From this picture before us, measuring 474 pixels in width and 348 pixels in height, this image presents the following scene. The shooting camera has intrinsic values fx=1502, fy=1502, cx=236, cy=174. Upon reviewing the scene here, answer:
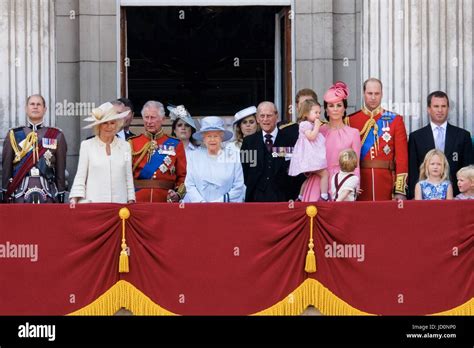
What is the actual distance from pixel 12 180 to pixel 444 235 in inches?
196

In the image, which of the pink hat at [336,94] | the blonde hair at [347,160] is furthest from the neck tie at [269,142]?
the blonde hair at [347,160]

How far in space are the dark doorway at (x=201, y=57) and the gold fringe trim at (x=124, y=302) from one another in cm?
610

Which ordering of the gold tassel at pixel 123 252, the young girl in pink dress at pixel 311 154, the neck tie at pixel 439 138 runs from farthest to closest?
the neck tie at pixel 439 138 < the young girl in pink dress at pixel 311 154 < the gold tassel at pixel 123 252

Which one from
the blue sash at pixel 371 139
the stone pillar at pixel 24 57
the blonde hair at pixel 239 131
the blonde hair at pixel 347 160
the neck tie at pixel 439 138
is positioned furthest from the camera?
the stone pillar at pixel 24 57

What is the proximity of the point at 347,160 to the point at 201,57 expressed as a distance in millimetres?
7008

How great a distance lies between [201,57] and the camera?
22.8 m

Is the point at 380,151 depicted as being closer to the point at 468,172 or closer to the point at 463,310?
the point at 468,172

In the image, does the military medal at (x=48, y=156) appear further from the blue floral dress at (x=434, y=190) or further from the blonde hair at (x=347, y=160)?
the blue floral dress at (x=434, y=190)

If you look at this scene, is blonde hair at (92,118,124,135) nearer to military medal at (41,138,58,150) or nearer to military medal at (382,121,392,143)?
military medal at (41,138,58,150)

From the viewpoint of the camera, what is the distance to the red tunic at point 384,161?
16922 millimetres

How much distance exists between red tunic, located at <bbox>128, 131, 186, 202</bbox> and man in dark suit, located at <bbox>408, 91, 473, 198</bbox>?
2645 millimetres

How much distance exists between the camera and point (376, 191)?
16922 millimetres

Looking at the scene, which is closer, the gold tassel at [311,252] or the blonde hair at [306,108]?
the gold tassel at [311,252]

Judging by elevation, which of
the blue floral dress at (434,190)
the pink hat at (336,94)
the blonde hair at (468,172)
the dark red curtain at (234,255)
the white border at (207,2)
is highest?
the white border at (207,2)
